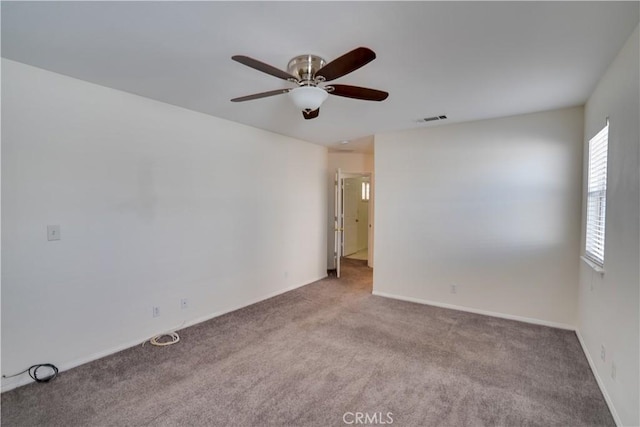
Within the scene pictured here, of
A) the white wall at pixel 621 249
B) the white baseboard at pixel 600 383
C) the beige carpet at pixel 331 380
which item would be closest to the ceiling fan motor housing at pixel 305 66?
the white wall at pixel 621 249

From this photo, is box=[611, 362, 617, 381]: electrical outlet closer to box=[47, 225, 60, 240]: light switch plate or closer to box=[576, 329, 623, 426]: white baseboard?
box=[576, 329, 623, 426]: white baseboard

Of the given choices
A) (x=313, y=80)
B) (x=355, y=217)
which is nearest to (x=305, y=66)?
(x=313, y=80)

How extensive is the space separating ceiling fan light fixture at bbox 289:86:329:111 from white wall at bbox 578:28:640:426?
76.0 inches

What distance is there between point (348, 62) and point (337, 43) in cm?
39

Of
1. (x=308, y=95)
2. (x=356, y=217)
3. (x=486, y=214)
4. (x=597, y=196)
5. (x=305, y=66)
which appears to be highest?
(x=305, y=66)

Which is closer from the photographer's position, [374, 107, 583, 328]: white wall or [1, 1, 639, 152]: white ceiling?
[1, 1, 639, 152]: white ceiling

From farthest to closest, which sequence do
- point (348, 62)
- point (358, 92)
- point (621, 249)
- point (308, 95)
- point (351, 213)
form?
point (351, 213) → point (358, 92) → point (308, 95) → point (621, 249) → point (348, 62)

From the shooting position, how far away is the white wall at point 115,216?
2.37 metres

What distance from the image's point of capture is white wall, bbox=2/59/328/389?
2371 mm

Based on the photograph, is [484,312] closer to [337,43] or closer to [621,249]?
[621,249]

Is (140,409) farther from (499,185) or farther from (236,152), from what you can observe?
(499,185)

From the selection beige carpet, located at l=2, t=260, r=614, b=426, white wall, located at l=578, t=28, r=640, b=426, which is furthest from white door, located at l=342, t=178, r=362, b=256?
white wall, located at l=578, t=28, r=640, b=426

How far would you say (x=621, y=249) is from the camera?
198 centimetres

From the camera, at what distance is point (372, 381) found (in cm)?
244
